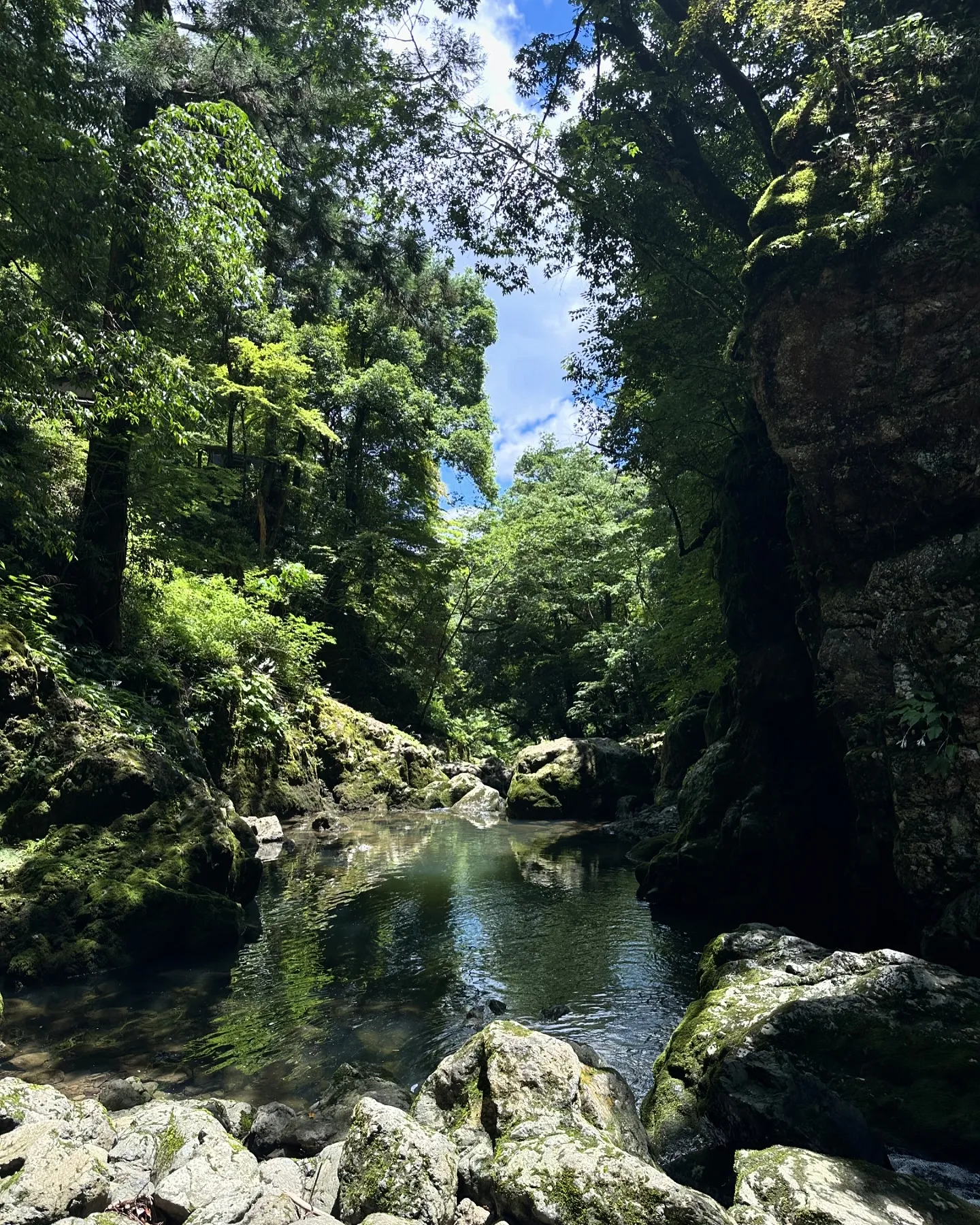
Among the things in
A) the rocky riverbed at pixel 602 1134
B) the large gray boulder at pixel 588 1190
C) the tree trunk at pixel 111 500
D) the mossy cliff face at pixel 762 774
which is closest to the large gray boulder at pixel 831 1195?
the rocky riverbed at pixel 602 1134

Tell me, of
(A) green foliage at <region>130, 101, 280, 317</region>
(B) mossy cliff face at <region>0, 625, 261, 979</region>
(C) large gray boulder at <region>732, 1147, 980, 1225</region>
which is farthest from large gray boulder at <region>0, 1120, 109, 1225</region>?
(A) green foliage at <region>130, 101, 280, 317</region>

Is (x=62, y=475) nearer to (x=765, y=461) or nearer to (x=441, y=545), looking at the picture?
(x=765, y=461)

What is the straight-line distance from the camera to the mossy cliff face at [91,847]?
24.7ft

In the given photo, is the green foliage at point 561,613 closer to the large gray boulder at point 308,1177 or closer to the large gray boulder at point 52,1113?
the large gray boulder at point 308,1177

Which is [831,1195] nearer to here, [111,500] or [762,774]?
[762,774]

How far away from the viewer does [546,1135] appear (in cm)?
382

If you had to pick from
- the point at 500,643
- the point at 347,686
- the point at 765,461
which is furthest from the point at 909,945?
the point at 500,643

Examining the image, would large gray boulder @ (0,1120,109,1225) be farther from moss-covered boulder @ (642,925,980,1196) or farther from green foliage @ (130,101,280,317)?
green foliage @ (130,101,280,317)

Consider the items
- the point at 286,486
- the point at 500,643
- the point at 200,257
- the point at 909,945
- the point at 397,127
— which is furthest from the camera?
the point at 500,643

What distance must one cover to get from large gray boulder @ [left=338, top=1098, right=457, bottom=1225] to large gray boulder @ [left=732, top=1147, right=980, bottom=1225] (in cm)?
146

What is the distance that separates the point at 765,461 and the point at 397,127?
8.96m

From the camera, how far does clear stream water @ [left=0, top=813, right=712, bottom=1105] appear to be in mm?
6035

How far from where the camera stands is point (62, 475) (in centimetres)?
1282

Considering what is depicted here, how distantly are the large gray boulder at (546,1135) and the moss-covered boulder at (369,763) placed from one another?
1580cm
